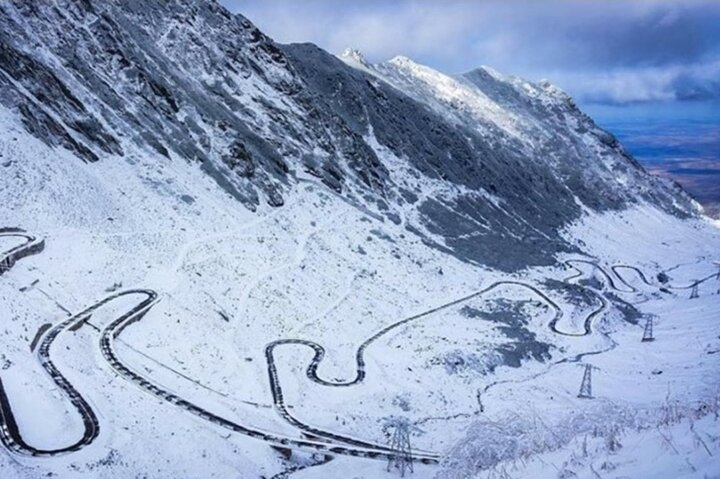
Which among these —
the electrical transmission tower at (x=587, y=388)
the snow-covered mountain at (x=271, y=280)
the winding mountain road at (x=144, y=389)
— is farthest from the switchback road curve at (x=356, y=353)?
the electrical transmission tower at (x=587, y=388)

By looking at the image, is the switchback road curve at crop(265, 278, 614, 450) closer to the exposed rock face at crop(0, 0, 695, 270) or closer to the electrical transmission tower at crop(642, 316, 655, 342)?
the electrical transmission tower at crop(642, 316, 655, 342)

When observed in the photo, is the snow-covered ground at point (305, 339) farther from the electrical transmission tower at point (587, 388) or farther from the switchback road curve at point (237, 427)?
the electrical transmission tower at point (587, 388)

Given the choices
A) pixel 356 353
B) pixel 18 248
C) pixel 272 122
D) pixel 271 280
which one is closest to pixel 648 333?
pixel 356 353

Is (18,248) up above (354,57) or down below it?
below

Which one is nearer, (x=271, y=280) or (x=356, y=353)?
(x=356, y=353)

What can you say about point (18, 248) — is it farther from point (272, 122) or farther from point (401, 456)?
point (272, 122)
